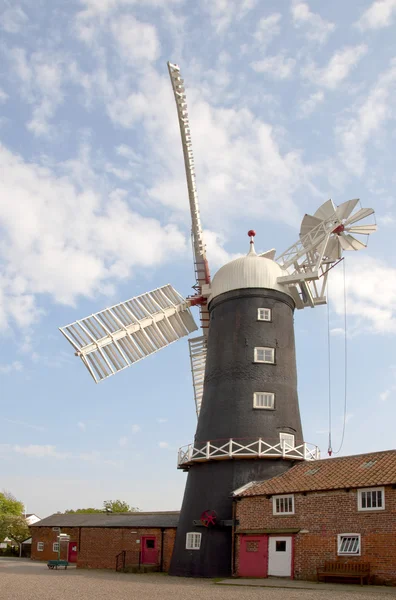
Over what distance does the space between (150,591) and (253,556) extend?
19.2 feet

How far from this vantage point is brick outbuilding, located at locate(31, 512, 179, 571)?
94.8 feet

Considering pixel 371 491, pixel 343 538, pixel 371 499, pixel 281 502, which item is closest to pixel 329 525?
pixel 343 538

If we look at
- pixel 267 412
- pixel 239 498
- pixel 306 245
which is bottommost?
pixel 239 498

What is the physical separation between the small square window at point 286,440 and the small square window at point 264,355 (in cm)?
319

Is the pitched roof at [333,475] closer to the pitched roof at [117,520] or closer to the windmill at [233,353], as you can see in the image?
the windmill at [233,353]

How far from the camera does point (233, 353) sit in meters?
26.5

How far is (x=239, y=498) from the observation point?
23.6 meters

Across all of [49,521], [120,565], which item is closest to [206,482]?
[120,565]

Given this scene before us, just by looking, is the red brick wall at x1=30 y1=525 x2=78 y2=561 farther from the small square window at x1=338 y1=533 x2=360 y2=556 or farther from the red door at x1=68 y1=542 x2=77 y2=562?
the small square window at x1=338 y1=533 x2=360 y2=556

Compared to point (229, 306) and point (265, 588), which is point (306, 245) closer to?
point (229, 306)

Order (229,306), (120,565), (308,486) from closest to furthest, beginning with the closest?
(308,486) → (229,306) → (120,565)

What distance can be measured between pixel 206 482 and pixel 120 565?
844 centimetres

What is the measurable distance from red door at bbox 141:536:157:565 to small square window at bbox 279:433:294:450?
29.6 ft

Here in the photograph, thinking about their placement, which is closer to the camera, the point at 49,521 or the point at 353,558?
the point at 353,558
